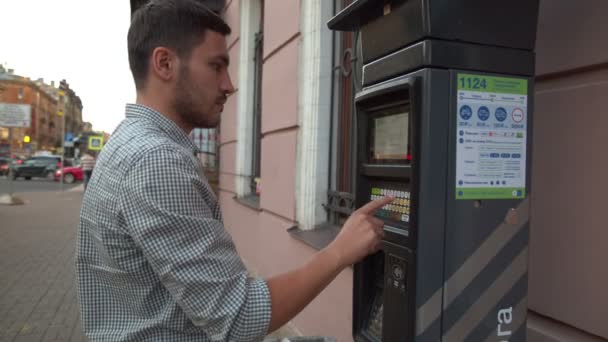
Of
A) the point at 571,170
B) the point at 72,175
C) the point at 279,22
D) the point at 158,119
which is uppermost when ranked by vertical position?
the point at 279,22

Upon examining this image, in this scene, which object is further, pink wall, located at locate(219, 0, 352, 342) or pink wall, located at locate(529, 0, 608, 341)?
pink wall, located at locate(219, 0, 352, 342)

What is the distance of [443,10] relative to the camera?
1342 mm

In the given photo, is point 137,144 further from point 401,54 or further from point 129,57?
point 401,54

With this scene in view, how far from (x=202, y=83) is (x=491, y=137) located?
33.1 inches

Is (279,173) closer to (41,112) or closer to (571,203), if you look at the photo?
(571,203)

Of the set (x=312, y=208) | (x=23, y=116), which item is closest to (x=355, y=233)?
(x=312, y=208)

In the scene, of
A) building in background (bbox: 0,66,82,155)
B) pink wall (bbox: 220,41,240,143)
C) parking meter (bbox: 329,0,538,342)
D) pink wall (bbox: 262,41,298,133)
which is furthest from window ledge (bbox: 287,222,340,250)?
building in background (bbox: 0,66,82,155)

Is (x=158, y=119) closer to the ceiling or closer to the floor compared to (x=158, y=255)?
closer to the ceiling

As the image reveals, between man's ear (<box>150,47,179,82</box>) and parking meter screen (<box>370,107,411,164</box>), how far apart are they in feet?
2.19

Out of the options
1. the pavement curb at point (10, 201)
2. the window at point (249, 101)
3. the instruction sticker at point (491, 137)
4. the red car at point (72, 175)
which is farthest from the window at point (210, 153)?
the red car at point (72, 175)

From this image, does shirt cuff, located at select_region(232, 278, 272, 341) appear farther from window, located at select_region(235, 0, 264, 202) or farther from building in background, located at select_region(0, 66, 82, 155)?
building in background, located at select_region(0, 66, 82, 155)

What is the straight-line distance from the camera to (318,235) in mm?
3568

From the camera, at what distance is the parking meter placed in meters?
1.34

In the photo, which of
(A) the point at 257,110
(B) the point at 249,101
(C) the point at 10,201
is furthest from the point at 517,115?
(C) the point at 10,201
